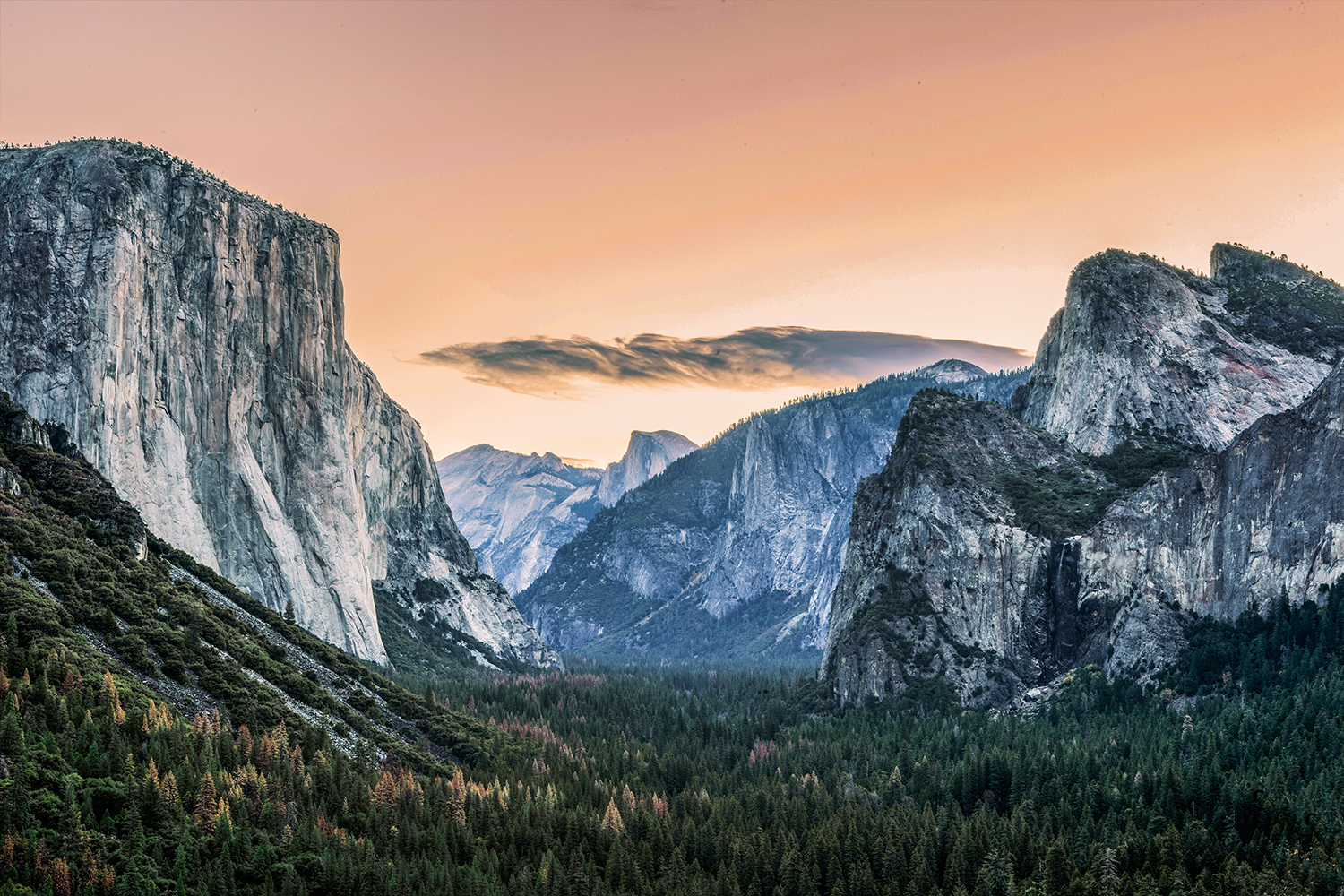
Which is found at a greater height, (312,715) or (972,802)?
(312,715)

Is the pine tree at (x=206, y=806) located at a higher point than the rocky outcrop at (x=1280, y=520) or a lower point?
lower

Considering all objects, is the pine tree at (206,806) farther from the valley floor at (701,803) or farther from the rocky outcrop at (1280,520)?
the rocky outcrop at (1280,520)

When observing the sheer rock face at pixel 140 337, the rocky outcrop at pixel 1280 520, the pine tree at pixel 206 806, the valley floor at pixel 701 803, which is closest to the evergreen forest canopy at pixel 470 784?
the pine tree at pixel 206 806

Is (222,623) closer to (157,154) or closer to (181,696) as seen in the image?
(181,696)

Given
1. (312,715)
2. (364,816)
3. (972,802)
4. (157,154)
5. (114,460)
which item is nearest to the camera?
(364,816)

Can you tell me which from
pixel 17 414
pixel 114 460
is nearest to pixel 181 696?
pixel 17 414

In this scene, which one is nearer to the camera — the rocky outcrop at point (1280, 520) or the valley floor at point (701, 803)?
the valley floor at point (701, 803)

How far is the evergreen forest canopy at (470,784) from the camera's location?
94750 mm

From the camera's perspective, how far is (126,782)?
9325cm

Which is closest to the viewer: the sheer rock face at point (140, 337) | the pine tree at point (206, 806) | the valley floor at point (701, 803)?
the valley floor at point (701, 803)

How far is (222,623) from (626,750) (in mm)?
62835

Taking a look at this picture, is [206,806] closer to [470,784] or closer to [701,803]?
[470,784]

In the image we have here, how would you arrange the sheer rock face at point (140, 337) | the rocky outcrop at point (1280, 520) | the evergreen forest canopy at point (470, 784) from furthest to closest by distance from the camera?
the rocky outcrop at point (1280, 520) < the sheer rock face at point (140, 337) < the evergreen forest canopy at point (470, 784)

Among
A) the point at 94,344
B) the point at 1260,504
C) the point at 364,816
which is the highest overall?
the point at 94,344
